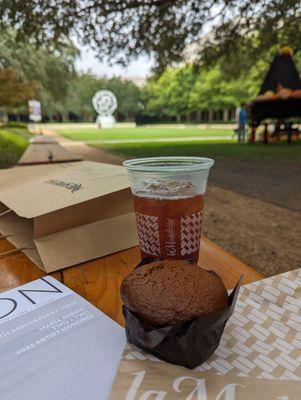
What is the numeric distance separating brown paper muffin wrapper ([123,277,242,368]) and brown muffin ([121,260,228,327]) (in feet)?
0.07

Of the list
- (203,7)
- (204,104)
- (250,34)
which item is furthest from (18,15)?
(204,104)

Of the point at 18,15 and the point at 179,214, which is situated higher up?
the point at 18,15

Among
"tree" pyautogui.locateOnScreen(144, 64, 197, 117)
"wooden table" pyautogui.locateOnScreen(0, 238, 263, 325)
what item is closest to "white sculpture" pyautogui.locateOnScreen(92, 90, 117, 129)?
"tree" pyautogui.locateOnScreen(144, 64, 197, 117)

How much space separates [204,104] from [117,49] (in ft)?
111

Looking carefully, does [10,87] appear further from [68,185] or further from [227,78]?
[68,185]

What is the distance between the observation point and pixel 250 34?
9.66 m

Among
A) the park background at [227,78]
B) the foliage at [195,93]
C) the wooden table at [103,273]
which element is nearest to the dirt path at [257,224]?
the park background at [227,78]

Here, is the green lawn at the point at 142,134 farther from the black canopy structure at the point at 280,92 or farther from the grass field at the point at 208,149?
the black canopy structure at the point at 280,92

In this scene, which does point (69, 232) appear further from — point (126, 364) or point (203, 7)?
point (203, 7)

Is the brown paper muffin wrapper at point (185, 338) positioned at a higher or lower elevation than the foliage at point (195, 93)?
lower

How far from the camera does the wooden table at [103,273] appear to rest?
0.76 meters

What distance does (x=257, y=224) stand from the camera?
3.38 metres

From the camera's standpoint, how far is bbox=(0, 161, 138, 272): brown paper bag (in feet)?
2.83

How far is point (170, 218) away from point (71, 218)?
30 cm
